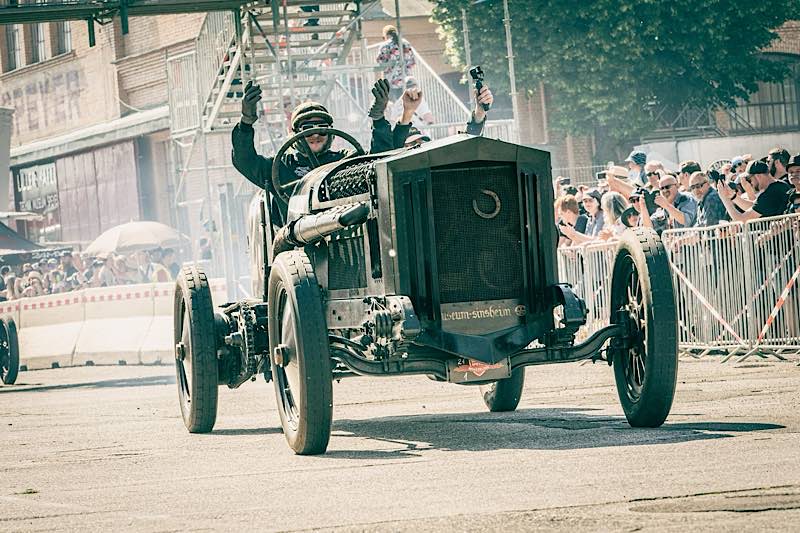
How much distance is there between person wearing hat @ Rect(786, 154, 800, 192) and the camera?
47.2 feet

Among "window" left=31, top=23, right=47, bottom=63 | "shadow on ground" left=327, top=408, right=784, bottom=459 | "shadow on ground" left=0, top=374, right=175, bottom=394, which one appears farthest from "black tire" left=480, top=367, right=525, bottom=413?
"window" left=31, top=23, right=47, bottom=63

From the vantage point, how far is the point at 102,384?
60.7ft

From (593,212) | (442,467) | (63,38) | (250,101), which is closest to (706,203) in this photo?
(593,212)

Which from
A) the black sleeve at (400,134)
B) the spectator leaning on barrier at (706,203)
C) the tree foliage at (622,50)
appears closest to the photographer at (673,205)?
the spectator leaning on barrier at (706,203)

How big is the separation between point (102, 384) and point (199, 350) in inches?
340

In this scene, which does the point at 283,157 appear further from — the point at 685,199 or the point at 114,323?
the point at 114,323

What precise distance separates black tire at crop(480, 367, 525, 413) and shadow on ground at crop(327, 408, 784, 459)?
10 cm

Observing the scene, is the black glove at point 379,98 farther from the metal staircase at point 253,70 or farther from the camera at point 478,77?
the metal staircase at point 253,70

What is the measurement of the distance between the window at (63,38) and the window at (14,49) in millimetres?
3129

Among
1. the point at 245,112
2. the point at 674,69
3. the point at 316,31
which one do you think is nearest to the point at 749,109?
the point at 674,69

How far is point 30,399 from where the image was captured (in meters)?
16.7

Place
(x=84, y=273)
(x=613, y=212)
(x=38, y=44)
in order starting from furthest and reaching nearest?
(x=38, y=44) → (x=84, y=273) → (x=613, y=212)

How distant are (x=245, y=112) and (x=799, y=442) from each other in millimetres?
4376

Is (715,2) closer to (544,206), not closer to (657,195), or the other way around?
(657,195)
